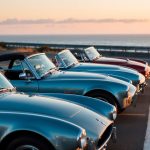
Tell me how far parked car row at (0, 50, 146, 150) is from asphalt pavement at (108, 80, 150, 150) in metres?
0.40

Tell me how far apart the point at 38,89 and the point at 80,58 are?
19.4 feet

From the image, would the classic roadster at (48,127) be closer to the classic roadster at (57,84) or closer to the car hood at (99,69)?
the classic roadster at (57,84)

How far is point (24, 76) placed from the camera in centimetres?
902

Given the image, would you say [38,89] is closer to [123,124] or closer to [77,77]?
[77,77]

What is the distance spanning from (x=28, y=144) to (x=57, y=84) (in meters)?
4.11

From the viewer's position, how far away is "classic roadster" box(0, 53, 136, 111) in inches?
376

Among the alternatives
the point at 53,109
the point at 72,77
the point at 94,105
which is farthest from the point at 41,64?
the point at 53,109

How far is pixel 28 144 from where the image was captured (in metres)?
5.76

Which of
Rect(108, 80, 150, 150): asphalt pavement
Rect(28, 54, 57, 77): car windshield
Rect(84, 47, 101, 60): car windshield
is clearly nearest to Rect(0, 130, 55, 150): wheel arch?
Rect(108, 80, 150, 150): asphalt pavement

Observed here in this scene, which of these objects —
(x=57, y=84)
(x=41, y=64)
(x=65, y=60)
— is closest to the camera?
(x=57, y=84)

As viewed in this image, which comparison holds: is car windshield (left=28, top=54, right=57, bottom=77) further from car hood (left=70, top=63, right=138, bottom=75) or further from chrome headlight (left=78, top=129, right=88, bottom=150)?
chrome headlight (left=78, top=129, right=88, bottom=150)

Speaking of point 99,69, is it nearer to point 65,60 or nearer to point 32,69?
point 65,60

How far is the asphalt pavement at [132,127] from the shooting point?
774 cm

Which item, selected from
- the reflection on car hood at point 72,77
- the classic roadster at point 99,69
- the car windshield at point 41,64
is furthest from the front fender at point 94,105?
the classic roadster at point 99,69
